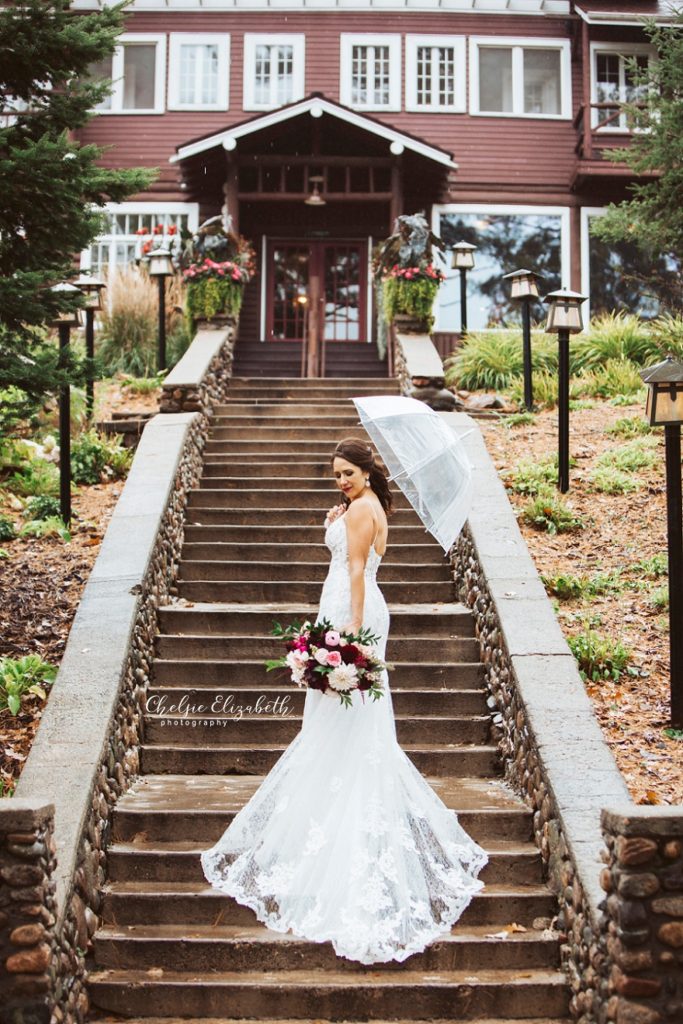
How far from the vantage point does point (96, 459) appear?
12102 millimetres

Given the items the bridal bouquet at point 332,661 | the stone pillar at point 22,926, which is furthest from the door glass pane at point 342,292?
the stone pillar at point 22,926

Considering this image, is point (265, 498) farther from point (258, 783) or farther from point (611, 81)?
point (611, 81)

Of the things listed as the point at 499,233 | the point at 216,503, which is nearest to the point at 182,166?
the point at 499,233

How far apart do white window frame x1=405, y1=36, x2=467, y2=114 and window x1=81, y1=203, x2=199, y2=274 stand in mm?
4574

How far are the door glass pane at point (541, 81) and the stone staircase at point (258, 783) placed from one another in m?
12.7

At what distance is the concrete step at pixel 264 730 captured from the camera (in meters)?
6.93

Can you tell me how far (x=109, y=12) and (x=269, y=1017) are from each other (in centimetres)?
604

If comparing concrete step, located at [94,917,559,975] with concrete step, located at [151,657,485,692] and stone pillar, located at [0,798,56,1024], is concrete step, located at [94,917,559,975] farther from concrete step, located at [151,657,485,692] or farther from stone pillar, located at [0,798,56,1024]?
concrete step, located at [151,657,485,692]

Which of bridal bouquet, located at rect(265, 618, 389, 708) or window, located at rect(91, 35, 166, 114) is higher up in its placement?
window, located at rect(91, 35, 166, 114)

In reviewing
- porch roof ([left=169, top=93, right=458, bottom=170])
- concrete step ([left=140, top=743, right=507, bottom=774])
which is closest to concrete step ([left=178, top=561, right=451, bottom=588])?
concrete step ([left=140, top=743, right=507, bottom=774])

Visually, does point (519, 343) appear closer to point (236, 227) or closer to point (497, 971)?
point (236, 227)

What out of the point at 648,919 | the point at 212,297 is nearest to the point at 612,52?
the point at 212,297

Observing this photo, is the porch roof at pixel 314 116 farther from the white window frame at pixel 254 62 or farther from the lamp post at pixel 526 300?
the lamp post at pixel 526 300

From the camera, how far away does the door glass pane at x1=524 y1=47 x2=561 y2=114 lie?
2122 cm
